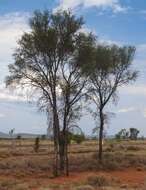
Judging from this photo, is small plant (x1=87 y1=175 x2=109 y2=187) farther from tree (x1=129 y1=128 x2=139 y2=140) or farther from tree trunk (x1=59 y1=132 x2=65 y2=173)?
tree (x1=129 y1=128 x2=139 y2=140)

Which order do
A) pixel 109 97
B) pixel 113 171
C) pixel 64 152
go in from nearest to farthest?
A: pixel 64 152, pixel 113 171, pixel 109 97

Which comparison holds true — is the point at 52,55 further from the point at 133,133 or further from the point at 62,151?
the point at 133,133

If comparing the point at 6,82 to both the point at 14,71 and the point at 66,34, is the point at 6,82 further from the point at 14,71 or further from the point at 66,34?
the point at 66,34

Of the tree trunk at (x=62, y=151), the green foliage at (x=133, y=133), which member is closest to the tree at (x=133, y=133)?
the green foliage at (x=133, y=133)

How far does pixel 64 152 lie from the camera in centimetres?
4391

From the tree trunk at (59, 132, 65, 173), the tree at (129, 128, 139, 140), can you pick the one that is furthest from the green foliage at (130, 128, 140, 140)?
the tree trunk at (59, 132, 65, 173)

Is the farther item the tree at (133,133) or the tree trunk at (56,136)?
the tree at (133,133)

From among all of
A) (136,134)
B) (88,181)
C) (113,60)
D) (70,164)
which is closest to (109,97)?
(113,60)

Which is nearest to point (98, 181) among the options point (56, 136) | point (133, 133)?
point (56, 136)

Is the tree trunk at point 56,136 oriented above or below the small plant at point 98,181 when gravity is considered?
above

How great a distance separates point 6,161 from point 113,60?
13.6 m

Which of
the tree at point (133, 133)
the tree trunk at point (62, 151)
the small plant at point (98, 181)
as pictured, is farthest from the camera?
the tree at point (133, 133)

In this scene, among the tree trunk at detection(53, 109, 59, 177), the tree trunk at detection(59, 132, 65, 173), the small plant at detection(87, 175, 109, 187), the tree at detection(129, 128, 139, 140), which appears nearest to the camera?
the small plant at detection(87, 175, 109, 187)

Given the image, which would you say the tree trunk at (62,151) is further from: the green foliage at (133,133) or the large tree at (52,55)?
the green foliage at (133,133)
